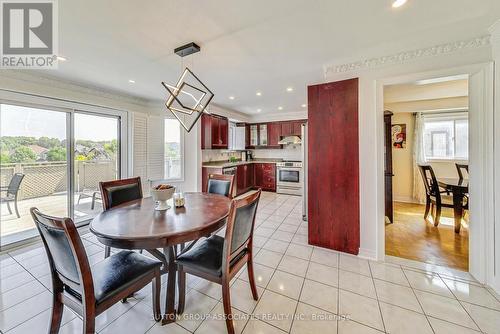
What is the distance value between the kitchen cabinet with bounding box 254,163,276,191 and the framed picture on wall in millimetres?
3142

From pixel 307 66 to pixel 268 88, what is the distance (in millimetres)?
1096

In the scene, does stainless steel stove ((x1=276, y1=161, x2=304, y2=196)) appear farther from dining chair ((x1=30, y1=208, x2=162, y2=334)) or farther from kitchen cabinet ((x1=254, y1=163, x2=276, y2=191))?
dining chair ((x1=30, y1=208, x2=162, y2=334))

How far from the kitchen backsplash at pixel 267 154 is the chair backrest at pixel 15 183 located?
327cm

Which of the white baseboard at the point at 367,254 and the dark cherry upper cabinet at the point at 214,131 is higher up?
the dark cherry upper cabinet at the point at 214,131

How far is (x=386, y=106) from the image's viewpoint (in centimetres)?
435

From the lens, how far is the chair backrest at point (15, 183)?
2701 mm

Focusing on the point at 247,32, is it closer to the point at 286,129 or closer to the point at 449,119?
the point at 286,129

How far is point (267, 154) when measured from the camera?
675 cm

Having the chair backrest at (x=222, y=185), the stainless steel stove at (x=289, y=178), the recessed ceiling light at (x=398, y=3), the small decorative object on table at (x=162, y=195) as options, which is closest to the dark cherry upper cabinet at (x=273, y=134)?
the stainless steel stove at (x=289, y=178)

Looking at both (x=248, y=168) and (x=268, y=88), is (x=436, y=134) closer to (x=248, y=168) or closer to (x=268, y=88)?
(x=268, y=88)

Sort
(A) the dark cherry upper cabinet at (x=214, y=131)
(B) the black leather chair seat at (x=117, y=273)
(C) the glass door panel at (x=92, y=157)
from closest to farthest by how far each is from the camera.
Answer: (B) the black leather chair seat at (x=117, y=273)
(C) the glass door panel at (x=92, y=157)
(A) the dark cherry upper cabinet at (x=214, y=131)

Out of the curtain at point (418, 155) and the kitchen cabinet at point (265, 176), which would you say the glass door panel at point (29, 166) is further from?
the curtain at point (418, 155)

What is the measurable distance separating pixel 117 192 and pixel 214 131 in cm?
312

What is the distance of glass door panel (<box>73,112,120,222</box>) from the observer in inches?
131
